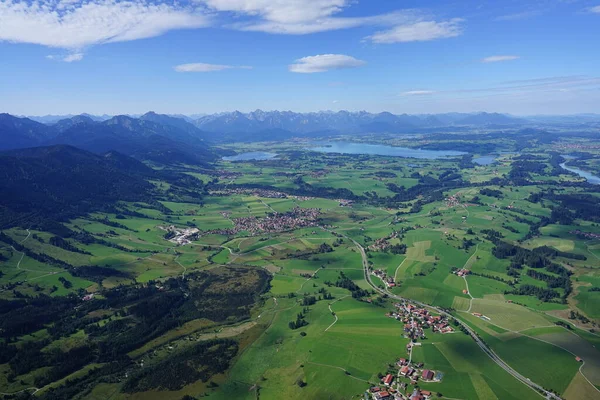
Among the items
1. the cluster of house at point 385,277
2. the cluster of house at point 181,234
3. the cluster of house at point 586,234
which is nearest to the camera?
the cluster of house at point 385,277

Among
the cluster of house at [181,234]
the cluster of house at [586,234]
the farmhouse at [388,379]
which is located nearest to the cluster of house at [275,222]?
the cluster of house at [181,234]

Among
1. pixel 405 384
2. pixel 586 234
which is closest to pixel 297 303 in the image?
pixel 405 384

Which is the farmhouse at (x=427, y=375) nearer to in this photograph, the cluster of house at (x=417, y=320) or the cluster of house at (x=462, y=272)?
the cluster of house at (x=417, y=320)

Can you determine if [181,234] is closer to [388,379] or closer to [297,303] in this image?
[297,303]

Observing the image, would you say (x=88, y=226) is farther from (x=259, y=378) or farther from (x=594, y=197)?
(x=594, y=197)

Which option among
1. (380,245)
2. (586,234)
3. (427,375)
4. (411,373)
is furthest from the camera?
(586,234)

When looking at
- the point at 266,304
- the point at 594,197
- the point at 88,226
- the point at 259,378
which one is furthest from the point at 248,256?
the point at 594,197
